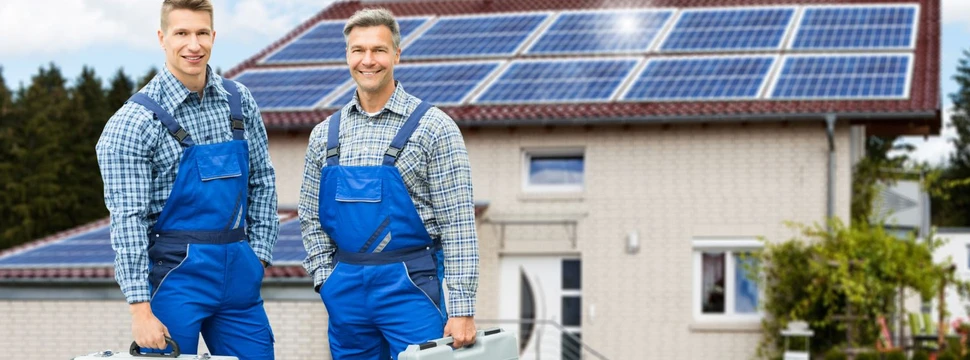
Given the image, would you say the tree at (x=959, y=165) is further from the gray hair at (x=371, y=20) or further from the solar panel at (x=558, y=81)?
the gray hair at (x=371, y=20)

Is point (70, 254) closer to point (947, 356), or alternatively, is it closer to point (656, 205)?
point (656, 205)

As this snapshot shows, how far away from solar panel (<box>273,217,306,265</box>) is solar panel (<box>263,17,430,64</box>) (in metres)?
7.02

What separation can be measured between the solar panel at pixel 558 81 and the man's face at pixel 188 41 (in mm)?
14413

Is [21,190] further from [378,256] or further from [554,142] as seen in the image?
[378,256]

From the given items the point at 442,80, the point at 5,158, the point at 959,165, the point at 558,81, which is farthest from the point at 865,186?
the point at 959,165

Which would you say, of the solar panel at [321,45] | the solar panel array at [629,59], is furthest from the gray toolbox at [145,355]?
the solar panel at [321,45]

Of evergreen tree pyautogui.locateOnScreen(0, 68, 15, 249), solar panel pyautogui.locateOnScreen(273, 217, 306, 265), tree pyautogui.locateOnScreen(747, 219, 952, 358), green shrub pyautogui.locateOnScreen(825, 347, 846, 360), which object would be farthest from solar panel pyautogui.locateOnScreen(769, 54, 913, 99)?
evergreen tree pyautogui.locateOnScreen(0, 68, 15, 249)

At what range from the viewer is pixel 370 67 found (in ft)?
16.5

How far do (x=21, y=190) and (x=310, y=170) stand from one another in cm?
4237

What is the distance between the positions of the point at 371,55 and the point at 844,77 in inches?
601

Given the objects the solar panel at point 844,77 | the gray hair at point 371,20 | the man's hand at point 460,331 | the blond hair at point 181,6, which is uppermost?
the solar panel at point 844,77

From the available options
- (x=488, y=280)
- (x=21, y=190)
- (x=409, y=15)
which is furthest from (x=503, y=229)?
(x=21, y=190)

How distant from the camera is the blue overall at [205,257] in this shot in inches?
198

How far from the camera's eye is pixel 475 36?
76.4ft
